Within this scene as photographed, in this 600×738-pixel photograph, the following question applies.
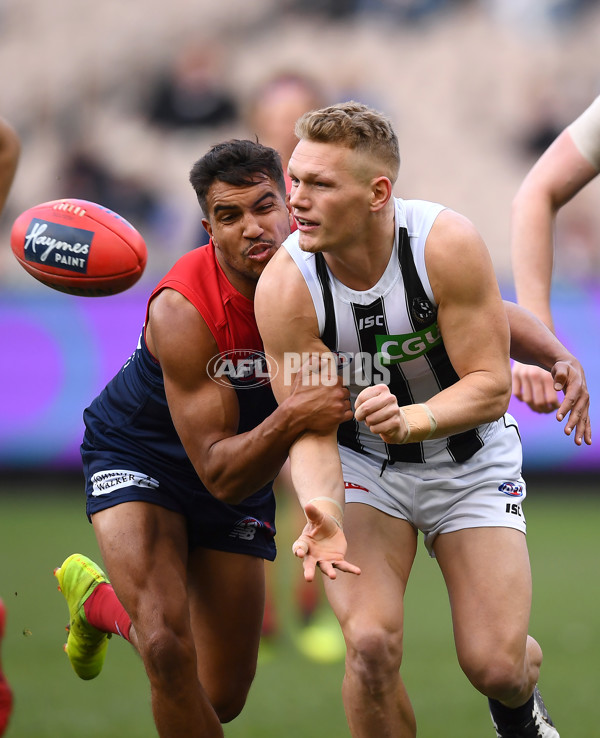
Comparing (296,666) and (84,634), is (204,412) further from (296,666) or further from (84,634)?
(296,666)

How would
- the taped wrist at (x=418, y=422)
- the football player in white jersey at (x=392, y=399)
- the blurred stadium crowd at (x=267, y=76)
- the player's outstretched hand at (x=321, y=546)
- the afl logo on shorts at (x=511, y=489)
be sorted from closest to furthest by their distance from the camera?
the player's outstretched hand at (x=321, y=546) → the taped wrist at (x=418, y=422) → the football player in white jersey at (x=392, y=399) → the afl logo on shorts at (x=511, y=489) → the blurred stadium crowd at (x=267, y=76)

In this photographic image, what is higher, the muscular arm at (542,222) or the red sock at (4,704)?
the muscular arm at (542,222)

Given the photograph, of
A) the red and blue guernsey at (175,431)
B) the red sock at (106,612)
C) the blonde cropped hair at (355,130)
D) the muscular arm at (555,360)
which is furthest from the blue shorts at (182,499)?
the blonde cropped hair at (355,130)

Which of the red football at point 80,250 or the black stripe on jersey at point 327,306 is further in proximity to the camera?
the red football at point 80,250

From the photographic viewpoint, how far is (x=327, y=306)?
4.26m

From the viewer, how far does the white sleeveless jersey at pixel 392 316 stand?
14.0 feet

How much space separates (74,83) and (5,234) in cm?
270

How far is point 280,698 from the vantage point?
638 centimetres

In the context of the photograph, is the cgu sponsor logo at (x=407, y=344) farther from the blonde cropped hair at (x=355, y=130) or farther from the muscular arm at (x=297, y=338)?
the blonde cropped hair at (x=355, y=130)

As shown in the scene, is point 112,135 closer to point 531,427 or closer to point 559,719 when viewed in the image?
point 531,427

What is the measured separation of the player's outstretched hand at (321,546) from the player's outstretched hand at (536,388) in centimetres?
121

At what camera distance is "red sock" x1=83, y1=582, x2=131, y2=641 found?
5062mm

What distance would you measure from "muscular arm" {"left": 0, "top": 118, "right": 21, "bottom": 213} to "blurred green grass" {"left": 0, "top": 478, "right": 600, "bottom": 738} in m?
1.70

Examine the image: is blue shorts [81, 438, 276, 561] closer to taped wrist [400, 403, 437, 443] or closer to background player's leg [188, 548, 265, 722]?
background player's leg [188, 548, 265, 722]
